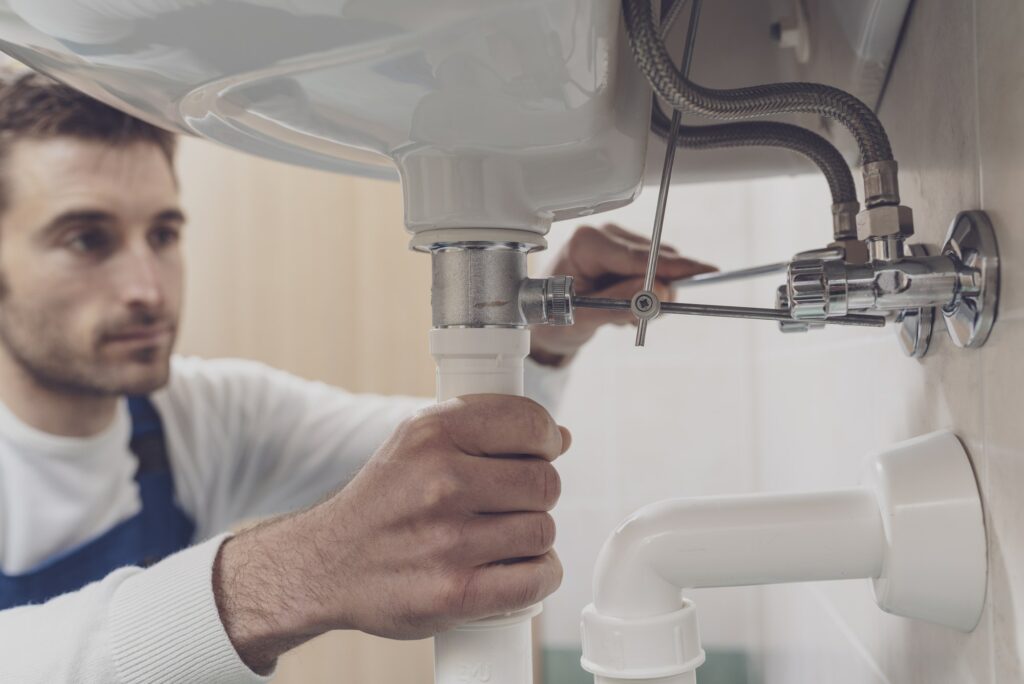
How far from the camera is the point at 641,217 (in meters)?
1.26

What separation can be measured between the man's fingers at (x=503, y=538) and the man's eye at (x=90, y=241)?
80cm

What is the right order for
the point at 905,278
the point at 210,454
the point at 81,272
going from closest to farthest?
the point at 905,278 < the point at 81,272 < the point at 210,454

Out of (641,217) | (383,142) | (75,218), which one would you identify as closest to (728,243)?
(641,217)

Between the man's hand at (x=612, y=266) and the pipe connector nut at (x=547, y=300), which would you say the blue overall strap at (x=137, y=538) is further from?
the pipe connector nut at (x=547, y=300)

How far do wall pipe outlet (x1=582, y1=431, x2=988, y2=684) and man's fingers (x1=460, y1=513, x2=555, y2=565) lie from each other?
0.03m

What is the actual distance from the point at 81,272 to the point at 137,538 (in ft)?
1.08

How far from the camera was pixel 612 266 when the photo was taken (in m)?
0.57

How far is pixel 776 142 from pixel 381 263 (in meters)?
0.97

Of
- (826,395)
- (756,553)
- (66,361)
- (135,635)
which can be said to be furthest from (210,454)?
(756,553)

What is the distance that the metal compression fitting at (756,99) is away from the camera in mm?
300

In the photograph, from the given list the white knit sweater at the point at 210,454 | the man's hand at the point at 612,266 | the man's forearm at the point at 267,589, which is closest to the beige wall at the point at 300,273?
the white knit sweater at the point at 210,454

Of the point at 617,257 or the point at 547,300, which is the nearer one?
the point at 547,300

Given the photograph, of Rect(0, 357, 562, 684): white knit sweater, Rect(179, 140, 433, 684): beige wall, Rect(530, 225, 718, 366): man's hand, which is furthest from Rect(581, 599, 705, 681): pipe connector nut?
Rect(179, 140, 433, 684): beige wall

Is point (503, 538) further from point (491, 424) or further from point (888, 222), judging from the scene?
point (888, 222)
